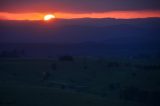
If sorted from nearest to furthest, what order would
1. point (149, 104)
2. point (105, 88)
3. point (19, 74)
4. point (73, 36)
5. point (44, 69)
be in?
point (149, 104) → point (105, 88) → point (19, 74) → point (44, 69) → point (73, 36)

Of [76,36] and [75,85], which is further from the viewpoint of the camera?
[76,36]

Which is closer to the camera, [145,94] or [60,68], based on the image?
[145,94]

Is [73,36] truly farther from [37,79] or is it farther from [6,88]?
[6,88]

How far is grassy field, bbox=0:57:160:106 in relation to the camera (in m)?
31.3

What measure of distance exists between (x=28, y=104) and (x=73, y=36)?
152073 millimetres

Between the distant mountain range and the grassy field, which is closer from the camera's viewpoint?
the grassy field

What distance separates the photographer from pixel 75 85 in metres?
49.7

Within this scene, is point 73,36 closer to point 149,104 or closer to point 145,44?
point 145,44

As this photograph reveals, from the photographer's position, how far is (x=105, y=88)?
48.2m

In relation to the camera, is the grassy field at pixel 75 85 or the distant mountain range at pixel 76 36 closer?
the grassy field at pixel 75 85

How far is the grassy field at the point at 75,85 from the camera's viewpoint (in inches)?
1234

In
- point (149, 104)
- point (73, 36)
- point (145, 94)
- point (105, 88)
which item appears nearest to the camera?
point (149, 104)

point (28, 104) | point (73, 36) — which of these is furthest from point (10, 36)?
point (28, 104)

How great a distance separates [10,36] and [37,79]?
118745mm
